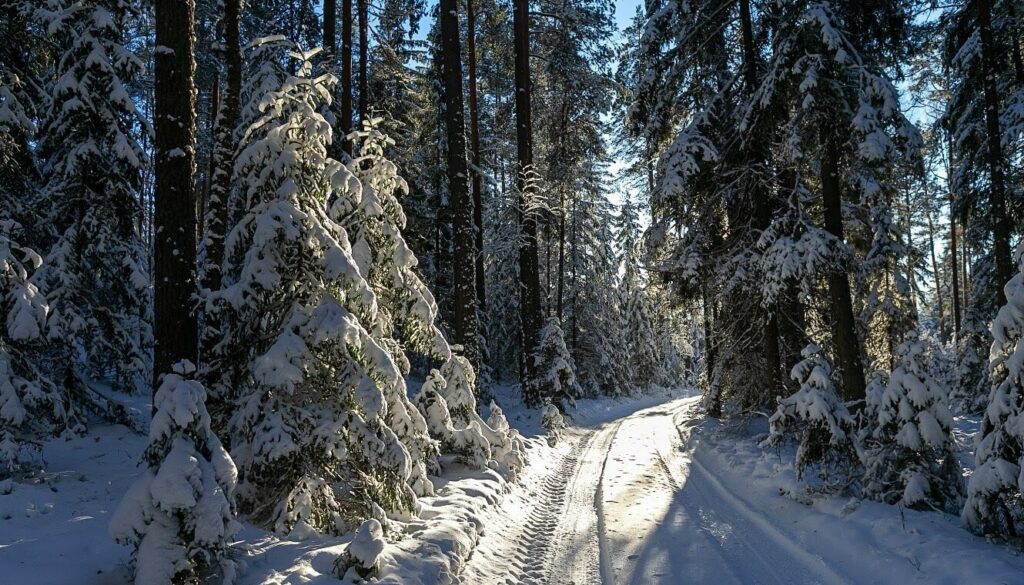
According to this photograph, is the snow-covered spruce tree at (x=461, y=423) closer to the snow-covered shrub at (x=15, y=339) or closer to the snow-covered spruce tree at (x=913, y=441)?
the snow-covered shrub at (x=15, y=339)

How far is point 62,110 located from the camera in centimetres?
915

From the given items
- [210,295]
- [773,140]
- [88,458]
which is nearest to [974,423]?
[773,140]

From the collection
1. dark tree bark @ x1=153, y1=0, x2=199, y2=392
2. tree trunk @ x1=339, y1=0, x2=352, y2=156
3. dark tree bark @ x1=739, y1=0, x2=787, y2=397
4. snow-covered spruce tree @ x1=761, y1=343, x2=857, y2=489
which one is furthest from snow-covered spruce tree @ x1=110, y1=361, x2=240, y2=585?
tree trunk @ x1=339, y1=0, x2=352, y2=156

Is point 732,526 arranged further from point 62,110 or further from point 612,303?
point 612,303

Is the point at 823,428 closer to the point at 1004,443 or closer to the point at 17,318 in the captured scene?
the point at 1004,443

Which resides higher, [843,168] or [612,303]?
[843,168]

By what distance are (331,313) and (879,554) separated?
241 inches

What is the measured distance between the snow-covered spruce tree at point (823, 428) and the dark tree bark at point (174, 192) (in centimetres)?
792

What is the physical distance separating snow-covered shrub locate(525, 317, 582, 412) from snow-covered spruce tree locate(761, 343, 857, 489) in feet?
32.4

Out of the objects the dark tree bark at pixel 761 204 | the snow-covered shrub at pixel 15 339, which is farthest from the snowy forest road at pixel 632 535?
the snow-covered shrub at pixel 15 339

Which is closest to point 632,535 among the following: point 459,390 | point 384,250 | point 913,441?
point 913,441

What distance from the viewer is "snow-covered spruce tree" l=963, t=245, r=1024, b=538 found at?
5.50 m

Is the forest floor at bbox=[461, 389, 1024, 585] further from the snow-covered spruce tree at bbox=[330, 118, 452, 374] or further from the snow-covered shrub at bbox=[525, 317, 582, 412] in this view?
the snow-covered shrub at bbox=[525, 317, 582, 412]

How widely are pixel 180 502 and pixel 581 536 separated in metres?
4.80
